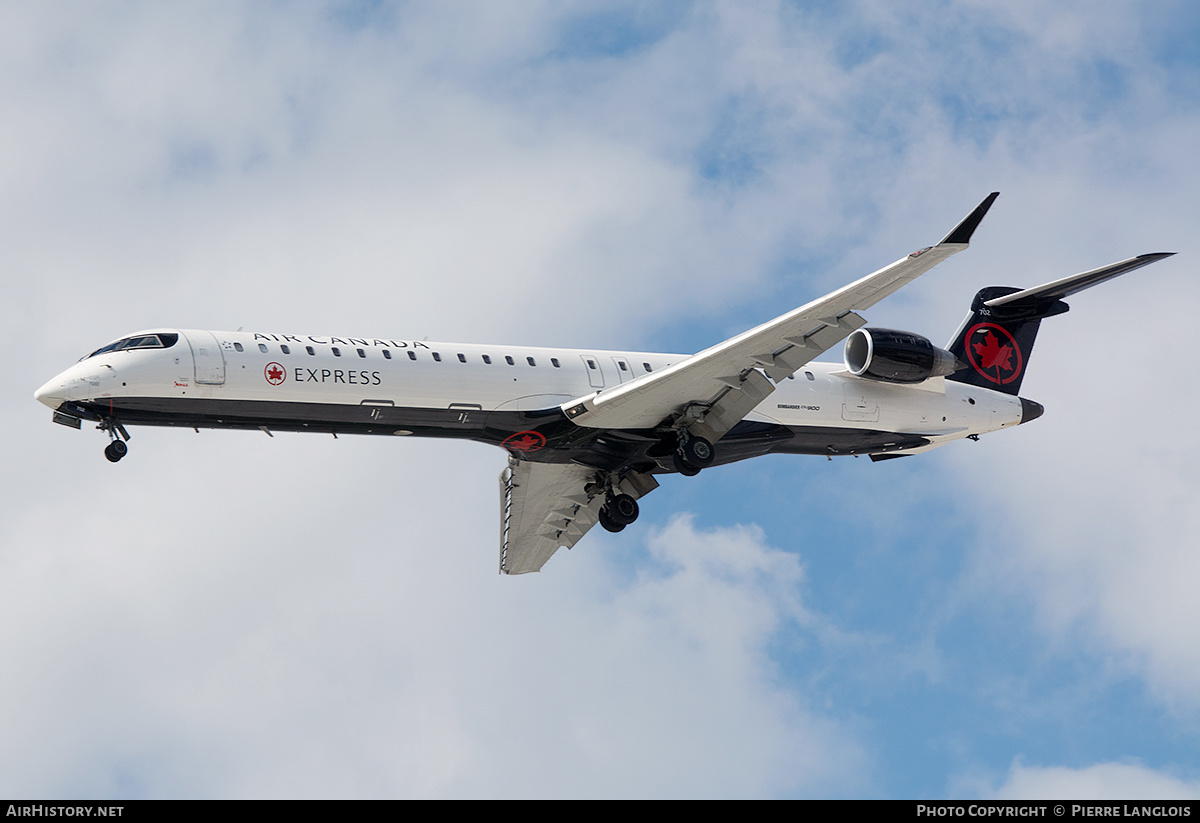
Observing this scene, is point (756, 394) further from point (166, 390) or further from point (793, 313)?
point (166, 390)

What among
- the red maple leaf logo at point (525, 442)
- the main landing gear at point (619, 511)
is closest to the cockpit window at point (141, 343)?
the red maple leaf logo at point (525, 442)

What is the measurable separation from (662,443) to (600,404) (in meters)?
2.27

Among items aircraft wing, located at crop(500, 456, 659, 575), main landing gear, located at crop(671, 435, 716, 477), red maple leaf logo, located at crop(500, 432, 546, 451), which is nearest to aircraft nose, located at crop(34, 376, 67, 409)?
red maple leaf logo, located at crop(500, 432, 546, 451)

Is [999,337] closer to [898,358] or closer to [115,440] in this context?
[898,358]

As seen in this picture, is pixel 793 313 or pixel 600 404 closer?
pixel 793 313

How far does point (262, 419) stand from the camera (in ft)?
77.5

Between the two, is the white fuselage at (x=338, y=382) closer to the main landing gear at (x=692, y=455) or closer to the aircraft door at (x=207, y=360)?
the aircraft door at (x=207, y=360)

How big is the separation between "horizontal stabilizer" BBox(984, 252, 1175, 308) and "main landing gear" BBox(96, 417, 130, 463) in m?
17.9

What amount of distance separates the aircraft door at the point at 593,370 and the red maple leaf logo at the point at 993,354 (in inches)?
380

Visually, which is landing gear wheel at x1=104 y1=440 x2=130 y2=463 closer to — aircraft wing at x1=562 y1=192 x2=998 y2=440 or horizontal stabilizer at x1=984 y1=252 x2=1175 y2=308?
aircraft wing at x1=562 y1=192 x2=998 y2=440

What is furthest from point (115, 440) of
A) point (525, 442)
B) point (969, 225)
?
point (969, 225)

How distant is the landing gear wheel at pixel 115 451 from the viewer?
22.8 meters

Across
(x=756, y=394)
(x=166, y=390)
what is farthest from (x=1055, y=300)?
(x=166, y=390)
